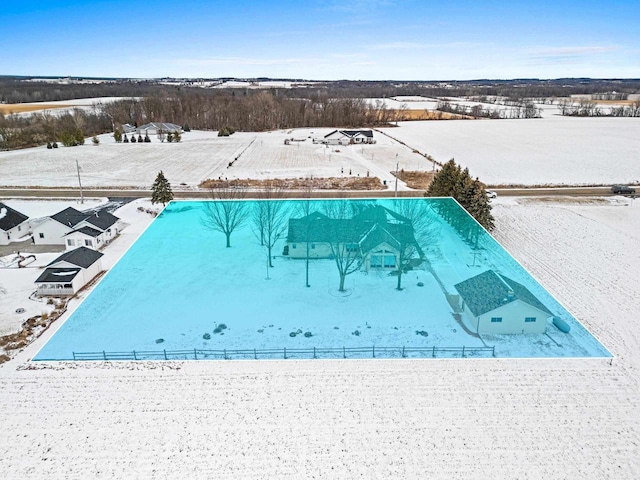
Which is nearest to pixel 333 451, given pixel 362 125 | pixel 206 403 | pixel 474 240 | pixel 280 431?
pixel 280 431

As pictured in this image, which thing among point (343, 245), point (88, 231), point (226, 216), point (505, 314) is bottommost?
point (88, 231)

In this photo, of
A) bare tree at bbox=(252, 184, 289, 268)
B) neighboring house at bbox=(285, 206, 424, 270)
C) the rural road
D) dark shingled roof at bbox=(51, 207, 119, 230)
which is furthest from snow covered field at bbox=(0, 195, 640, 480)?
the rural road

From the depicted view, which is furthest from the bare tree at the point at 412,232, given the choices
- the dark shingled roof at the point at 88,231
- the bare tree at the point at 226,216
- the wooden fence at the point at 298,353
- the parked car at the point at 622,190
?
the parked car at the point at 622,190

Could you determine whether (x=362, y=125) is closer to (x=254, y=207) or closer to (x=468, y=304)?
(x=254, y=207)

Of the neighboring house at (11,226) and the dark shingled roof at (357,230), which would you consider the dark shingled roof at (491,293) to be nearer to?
the dark shingled roof at (357,230)

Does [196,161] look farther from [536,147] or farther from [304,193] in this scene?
[536,147]

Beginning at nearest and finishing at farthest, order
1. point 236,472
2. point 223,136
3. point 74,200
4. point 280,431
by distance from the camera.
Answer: point 236,472 < point 280,431 < point 74,200 < point 223,136

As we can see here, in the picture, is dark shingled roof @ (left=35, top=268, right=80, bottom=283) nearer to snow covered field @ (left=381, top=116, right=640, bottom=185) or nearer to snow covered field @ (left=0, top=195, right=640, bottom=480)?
snow covered field @ (left=0, top=195, right=640, bottom=480)

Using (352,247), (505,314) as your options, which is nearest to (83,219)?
(352,247)
